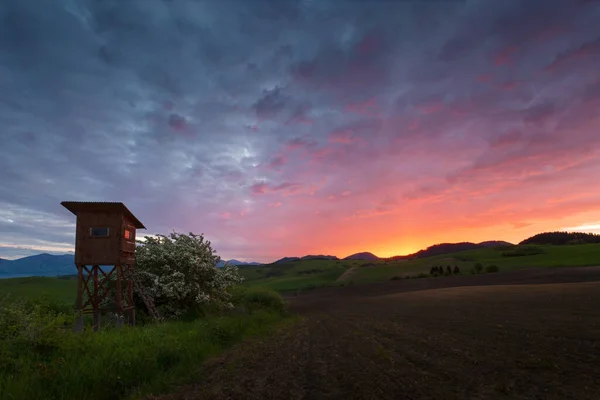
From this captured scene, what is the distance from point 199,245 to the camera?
1223 inches

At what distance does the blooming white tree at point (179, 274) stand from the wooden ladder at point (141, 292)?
699 millimetres

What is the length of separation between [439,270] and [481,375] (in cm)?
7243

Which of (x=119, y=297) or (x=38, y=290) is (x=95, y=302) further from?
(x=38, y=290)

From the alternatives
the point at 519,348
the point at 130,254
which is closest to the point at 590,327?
the point at 519,348

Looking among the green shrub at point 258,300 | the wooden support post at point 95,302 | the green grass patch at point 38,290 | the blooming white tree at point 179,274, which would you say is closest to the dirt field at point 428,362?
the blooming white tree at point 179,274

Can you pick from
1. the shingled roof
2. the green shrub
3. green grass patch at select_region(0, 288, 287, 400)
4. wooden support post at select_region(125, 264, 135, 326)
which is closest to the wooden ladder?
wooden support post at select_region(125, 264, 135, 326)

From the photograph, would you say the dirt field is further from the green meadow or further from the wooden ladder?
the wooden ladder

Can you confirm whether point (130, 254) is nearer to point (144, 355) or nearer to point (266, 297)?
point (266, 297)

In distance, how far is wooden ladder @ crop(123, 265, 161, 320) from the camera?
26359mm

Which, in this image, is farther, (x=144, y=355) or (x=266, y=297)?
(x=266, y=297)

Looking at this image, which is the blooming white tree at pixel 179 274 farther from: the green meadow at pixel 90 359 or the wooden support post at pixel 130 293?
the green meadow at pixel 90 359

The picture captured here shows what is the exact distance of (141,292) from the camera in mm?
27109

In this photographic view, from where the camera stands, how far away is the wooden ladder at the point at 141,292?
26359mm

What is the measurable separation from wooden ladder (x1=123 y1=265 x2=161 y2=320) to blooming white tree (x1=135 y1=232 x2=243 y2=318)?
2.29ft
